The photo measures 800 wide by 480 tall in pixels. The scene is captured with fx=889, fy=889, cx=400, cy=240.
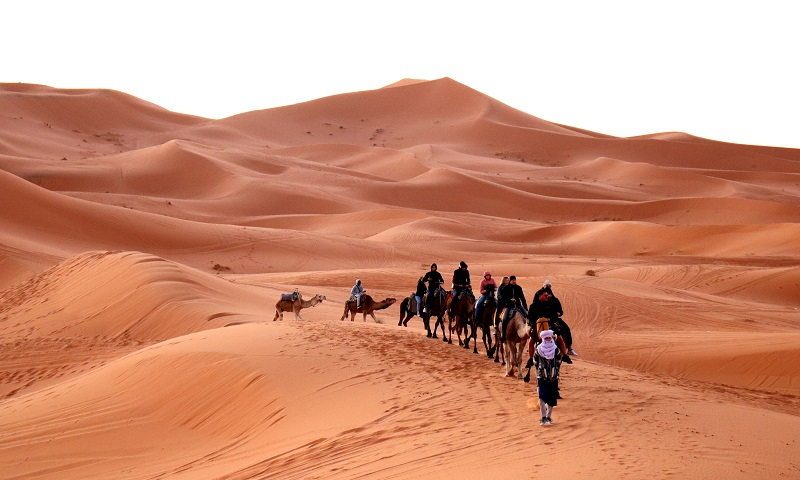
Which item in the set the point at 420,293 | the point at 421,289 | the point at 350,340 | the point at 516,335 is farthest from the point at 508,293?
the point at 420,293

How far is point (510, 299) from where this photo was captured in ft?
40.5

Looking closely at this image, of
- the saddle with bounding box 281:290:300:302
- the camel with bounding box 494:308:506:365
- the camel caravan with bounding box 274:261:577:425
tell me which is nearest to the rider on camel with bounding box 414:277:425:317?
the camel caravan with bounding box 274:261:577:425

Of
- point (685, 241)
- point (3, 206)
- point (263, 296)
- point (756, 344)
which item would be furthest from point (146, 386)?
point (685, 241)

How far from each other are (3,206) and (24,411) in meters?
25.8

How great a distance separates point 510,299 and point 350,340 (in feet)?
11.8

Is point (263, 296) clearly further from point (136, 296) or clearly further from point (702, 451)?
point (702, 451)

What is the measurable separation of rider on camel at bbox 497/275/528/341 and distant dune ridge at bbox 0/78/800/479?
0.85 m

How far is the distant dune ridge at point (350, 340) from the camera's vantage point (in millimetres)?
9461

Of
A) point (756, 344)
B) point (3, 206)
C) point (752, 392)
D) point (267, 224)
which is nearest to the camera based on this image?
point (752, 392)

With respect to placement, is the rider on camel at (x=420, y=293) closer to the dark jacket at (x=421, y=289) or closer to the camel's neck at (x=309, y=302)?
the dark jacket at (x=421, y=289)

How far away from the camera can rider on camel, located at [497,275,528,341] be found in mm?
12266

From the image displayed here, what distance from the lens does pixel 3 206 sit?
3638 cm

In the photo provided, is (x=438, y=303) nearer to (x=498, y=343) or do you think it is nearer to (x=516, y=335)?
(x=498, y=343)

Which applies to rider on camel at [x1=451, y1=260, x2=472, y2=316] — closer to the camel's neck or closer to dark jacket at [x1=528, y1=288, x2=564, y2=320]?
dark jacket at [x1=528, y1=288, x2=564, y2=320]
